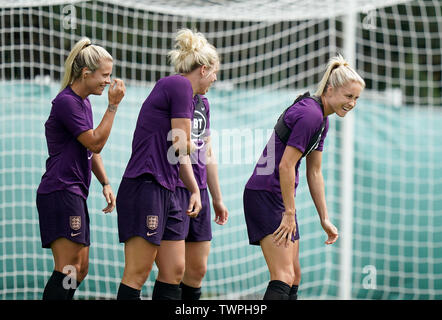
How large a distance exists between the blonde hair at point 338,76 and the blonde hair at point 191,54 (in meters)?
0.65

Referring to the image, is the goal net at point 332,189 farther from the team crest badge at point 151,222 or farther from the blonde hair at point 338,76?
the team crest badge at point 151,222

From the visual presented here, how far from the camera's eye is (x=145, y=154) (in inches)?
154

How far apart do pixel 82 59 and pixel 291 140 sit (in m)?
1.28

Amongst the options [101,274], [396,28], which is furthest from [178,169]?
[396,28]

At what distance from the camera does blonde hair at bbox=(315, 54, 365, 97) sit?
4172 mm

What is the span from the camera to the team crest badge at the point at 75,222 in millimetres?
4109

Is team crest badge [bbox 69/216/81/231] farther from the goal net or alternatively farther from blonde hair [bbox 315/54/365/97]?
the goal net

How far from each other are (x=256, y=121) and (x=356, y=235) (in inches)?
57.3

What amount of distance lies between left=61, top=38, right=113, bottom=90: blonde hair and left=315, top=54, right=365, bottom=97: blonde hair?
1262mm

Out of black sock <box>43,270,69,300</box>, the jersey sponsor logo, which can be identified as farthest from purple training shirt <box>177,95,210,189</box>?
black sock <box>43,270,69,300</box>

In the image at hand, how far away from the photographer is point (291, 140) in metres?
3.98

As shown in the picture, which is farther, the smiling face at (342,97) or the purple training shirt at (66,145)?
the smiling face at (342,97)
